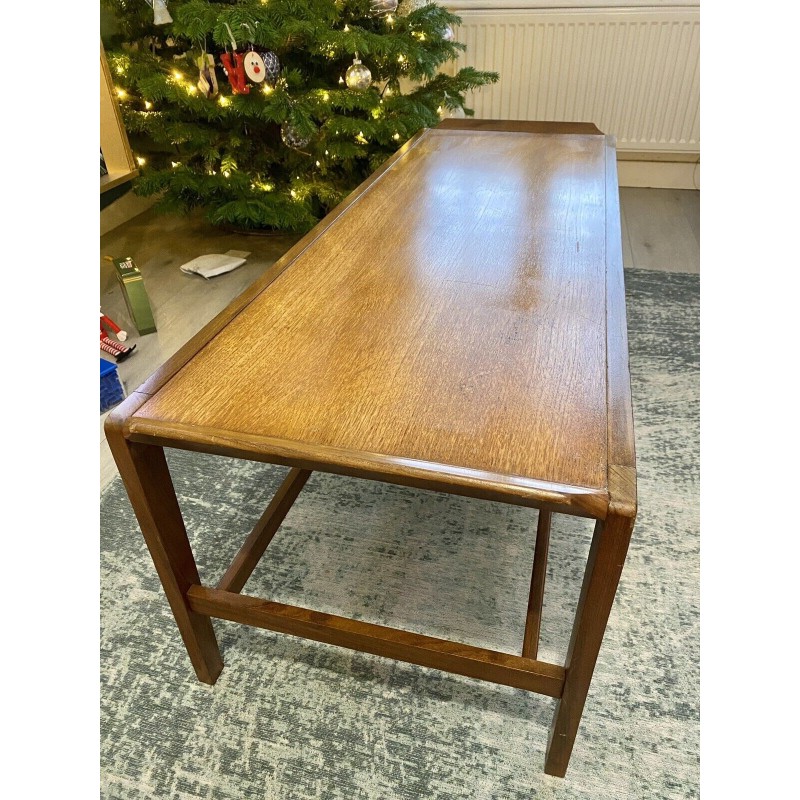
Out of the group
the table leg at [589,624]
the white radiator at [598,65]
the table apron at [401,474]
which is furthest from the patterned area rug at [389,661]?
the white radiator at [598,65]

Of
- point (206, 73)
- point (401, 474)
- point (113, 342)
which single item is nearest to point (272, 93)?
point (206, 73)

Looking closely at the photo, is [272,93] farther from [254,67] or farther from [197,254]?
[197,254]

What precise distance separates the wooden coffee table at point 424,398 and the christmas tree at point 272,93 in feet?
3.52

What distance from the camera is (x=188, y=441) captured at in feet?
2.28

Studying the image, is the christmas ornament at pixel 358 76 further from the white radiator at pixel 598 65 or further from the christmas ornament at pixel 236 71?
the white radiator at pixel 598 65

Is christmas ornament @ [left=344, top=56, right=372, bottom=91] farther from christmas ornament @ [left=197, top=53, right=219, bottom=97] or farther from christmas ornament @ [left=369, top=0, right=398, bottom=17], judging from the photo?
christmas ornament @ [left=197, top=53, right=219, bottom=97]

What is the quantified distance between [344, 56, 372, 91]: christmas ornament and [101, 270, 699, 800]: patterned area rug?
1.38m

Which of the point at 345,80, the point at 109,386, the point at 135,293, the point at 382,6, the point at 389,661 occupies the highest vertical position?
the point at 382,6

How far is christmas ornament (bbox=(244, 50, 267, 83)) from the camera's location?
1964 mm

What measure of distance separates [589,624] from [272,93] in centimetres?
197

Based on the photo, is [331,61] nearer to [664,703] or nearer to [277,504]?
[277,504]

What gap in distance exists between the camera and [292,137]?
216 centimetres

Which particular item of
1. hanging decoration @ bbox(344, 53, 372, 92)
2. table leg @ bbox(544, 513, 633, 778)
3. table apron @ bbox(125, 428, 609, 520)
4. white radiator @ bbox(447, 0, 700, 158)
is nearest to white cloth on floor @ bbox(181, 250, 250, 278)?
hanging decoration @ bbox(344, 53, 372, 92)

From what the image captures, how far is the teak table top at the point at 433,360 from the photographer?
657mm
